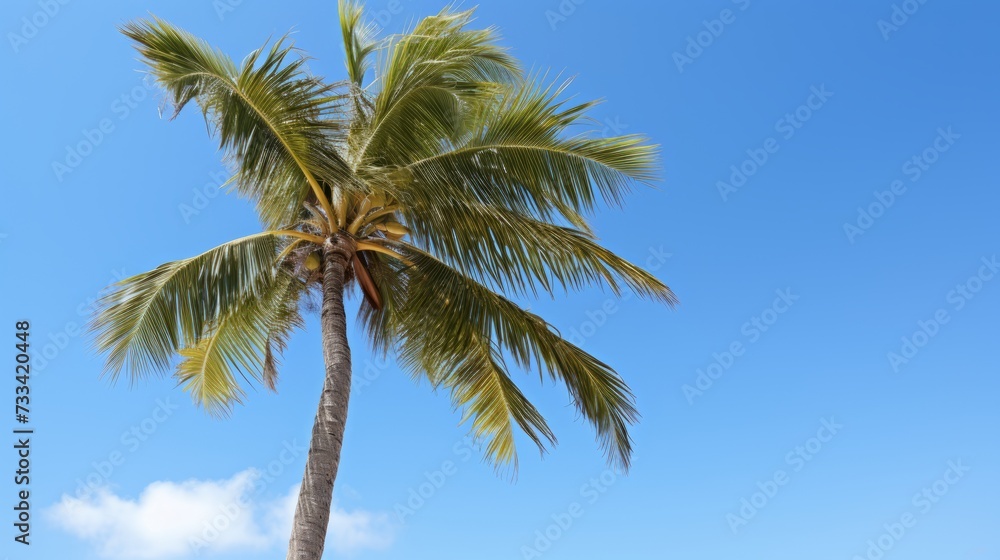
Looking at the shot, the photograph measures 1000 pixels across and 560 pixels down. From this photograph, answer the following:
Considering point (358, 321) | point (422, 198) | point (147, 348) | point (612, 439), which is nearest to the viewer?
point (147, 348)

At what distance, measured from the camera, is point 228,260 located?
27.7 ft

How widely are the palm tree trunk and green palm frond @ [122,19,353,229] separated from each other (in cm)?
90

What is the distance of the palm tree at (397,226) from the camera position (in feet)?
26.3

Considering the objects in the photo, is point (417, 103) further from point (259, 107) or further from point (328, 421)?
point (328, 421)

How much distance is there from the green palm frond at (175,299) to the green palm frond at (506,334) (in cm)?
175

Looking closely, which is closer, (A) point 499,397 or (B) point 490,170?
(B) point 490,170

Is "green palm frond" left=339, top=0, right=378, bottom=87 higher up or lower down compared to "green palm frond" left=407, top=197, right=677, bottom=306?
higher up

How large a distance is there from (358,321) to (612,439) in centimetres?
336

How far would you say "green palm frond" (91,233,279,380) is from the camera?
8.03m

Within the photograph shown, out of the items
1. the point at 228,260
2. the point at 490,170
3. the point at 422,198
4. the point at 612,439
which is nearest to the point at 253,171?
the point at 228,260

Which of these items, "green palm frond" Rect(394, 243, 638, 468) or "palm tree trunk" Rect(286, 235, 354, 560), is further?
"green palm frond" Rect(394, 243, 638, 468)

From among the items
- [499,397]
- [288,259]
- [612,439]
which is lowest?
[612,439]

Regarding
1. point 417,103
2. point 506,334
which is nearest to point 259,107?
point 417,103

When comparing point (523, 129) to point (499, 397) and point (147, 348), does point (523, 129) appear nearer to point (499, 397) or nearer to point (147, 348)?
point (499, 397)
